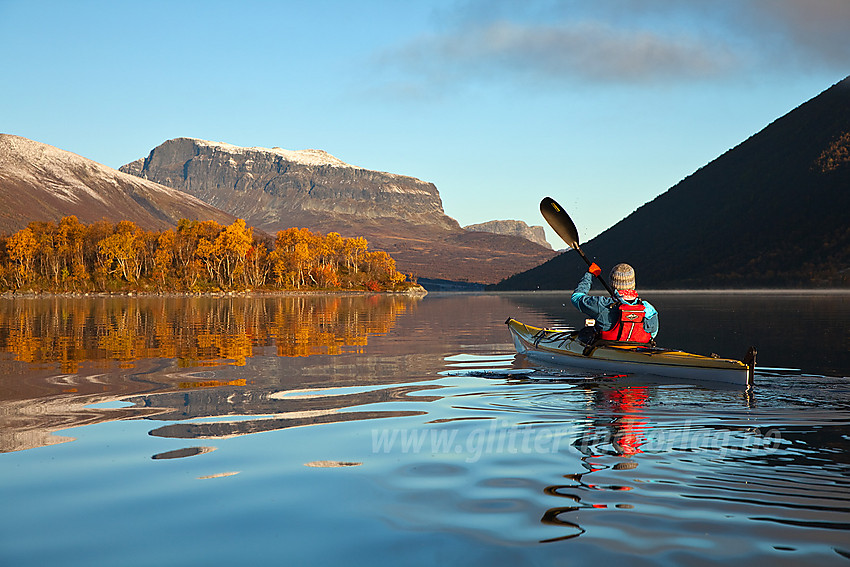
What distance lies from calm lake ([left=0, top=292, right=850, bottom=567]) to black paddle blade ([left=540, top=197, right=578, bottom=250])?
28.5 ft

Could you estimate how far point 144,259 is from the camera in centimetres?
16100

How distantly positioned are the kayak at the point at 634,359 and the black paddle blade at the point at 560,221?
475 centimetres

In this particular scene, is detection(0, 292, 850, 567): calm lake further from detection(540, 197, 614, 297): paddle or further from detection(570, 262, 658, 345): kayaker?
detection(540, 197, 614, 297): paddle

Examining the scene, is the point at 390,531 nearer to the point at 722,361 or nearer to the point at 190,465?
the point at 190,465

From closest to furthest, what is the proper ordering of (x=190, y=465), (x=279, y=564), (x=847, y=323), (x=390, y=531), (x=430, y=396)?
1. (x=279, y=564)
2. (x=390, y=531)
3. (x=190, y=465)
4. (x=430, y=396)
5. (x=847, y=323)

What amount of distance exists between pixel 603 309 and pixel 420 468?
12.3m

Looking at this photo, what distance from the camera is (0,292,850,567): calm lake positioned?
22.1 feet

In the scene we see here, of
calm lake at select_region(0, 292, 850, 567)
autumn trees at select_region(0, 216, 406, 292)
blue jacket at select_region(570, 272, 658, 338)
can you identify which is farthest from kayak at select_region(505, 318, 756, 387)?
autumn trees at select_region(0, 216, 406, 292)

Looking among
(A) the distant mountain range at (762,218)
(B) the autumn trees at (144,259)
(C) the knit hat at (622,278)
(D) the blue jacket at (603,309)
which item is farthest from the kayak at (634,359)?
(B) the autumn trees at (144,259)

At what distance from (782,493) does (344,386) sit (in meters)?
11.4

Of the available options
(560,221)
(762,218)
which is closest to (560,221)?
(560,221)

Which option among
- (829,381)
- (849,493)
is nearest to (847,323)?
(829,381)

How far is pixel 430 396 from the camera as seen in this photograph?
16.2 m

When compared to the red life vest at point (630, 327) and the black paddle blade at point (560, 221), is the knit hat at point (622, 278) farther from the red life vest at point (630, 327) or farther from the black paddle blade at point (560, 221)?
the black paddle blade at point (560, 221)
